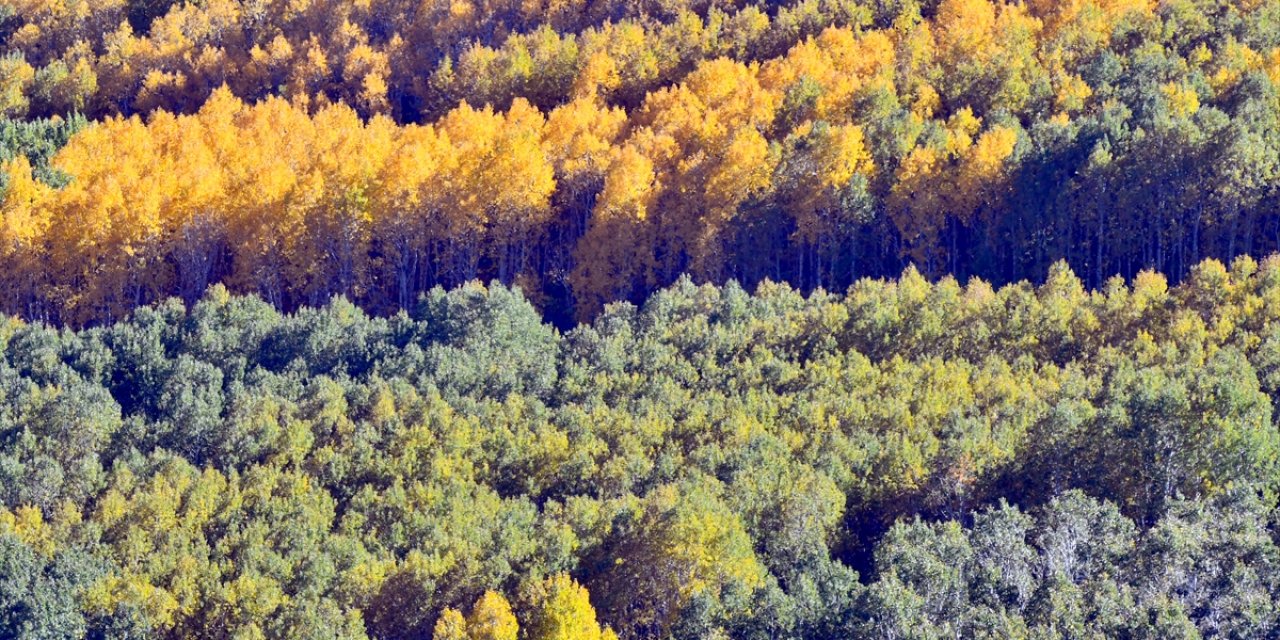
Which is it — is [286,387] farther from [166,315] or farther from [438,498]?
[438,498]

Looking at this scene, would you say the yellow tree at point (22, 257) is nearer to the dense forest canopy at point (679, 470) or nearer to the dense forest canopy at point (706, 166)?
the dense forest canopy at point (706, 166)

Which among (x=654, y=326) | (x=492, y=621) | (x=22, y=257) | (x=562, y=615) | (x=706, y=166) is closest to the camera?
(x=492, y=621)

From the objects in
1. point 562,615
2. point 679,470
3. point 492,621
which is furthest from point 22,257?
point 562,615

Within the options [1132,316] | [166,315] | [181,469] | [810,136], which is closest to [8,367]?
[166,315]

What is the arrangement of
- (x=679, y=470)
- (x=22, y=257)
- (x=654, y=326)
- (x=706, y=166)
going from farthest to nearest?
(x=22, y=257)
(x=706, y=166)
(x=654, y=326)
(x=679, y=470)

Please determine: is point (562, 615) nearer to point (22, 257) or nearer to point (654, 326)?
point (654, 326)

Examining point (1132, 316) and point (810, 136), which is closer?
point (1132, 316)
